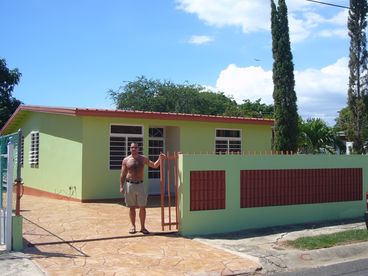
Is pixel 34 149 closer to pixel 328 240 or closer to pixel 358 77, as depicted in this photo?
pixel 328 240

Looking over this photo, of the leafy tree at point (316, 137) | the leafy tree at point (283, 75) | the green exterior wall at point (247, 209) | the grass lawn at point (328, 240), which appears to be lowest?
the grass lawn at point (328, 240)

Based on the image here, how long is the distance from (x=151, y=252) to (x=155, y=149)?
9381 mm

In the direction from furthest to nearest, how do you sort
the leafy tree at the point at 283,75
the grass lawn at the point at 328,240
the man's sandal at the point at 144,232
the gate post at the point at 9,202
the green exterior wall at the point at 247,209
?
the leafy tree at the point at 283,75, the green exterior wall at the point at 247,209, the man's sandal at the point at 144,232, the grass lawn at the point at 328,240, the gate post at the point at 9,202

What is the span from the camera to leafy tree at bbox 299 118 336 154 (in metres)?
26.7

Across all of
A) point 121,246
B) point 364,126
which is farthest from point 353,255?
point 364,126

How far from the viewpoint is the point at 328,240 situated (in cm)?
937

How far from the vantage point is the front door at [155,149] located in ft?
56.4

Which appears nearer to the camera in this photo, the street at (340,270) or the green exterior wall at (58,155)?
the street at (340,270)

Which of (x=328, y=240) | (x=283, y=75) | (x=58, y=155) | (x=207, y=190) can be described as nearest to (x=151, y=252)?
(x=207, y=190)

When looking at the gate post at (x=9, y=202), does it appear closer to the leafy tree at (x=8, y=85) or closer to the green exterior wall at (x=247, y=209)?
the green exterior wall at (x=247, y=209)

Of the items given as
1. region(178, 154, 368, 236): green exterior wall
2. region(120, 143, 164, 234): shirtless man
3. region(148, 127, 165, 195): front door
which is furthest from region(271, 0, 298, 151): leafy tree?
region(120, 143, 164, 234): shirtless man

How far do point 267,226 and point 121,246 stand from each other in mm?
3762

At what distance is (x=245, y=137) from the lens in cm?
1852

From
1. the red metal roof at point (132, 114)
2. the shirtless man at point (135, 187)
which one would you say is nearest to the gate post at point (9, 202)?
the shirtless man at point (135, 187)
